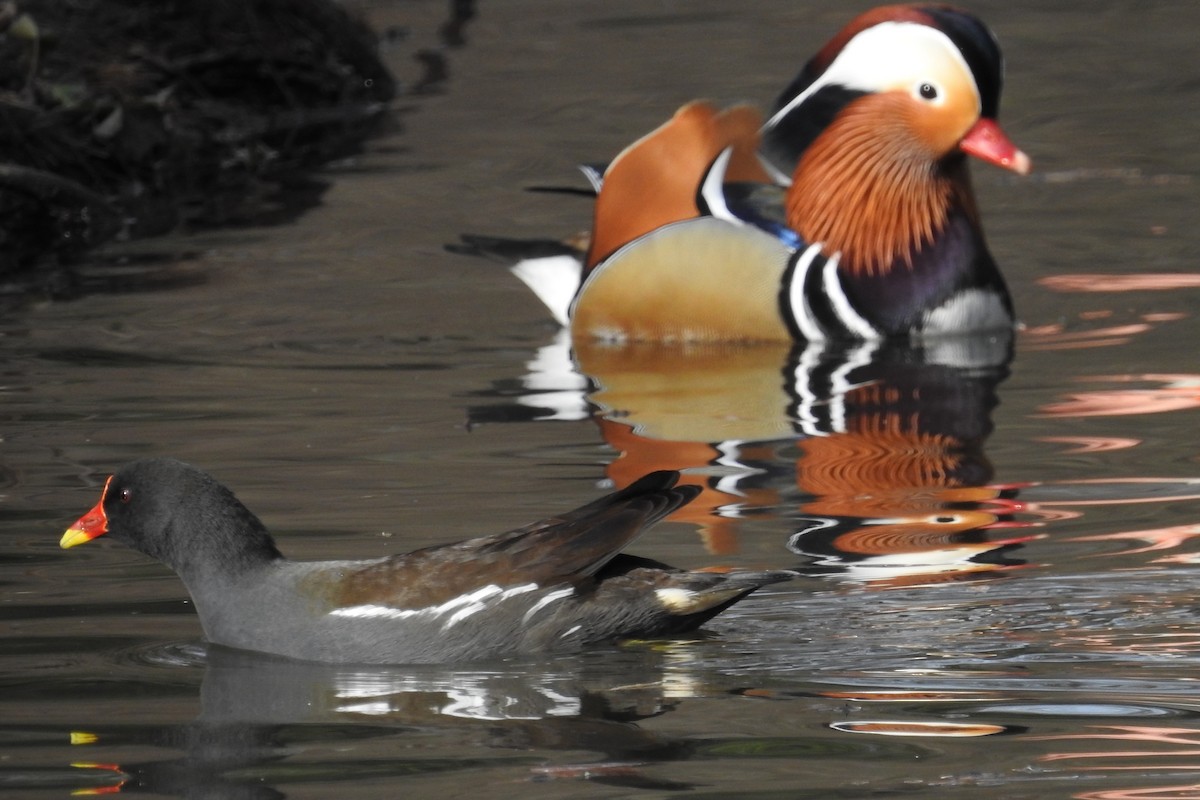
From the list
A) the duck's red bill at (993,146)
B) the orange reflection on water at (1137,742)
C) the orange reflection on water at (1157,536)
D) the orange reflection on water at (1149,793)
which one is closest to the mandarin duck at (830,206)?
the duck's red bill at (993,146)

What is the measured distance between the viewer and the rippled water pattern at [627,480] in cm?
491

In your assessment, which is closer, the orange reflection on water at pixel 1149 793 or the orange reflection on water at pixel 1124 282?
the orange reflection on water at pixel 1149 793

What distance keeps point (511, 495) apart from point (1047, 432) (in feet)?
6.82

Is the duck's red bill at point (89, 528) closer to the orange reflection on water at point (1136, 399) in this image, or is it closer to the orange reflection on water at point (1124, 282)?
the orange reflection on water at point (1136, 399)

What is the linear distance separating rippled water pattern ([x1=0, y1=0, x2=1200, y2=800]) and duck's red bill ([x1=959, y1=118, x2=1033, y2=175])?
786 millimetres

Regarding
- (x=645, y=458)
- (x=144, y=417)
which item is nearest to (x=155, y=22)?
(x=144, y=417)

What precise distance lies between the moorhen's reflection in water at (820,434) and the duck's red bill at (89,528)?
1.77m

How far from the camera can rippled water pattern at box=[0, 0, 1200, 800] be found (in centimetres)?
491

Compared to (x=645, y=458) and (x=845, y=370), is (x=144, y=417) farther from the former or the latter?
(x=845, y=370)

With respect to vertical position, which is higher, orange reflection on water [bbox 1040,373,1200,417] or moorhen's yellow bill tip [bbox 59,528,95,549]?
orange reflection on water [bbox 1040,373,1200,417]

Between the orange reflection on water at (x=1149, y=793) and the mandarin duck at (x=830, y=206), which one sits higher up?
the mandarin duck at (x=830, y=206)

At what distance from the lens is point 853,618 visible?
5.70 m

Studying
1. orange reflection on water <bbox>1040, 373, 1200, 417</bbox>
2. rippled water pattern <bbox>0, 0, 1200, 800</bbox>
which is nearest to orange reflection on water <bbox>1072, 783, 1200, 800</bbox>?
rippled water pattern <bbox>0, 0, 1200, 800</bbox>

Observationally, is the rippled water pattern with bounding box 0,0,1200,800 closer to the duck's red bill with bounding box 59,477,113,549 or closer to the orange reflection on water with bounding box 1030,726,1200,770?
the orange reflection on water with bounding box 1030,726,1200,770
